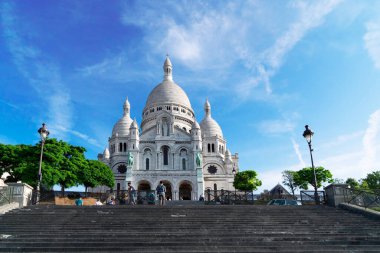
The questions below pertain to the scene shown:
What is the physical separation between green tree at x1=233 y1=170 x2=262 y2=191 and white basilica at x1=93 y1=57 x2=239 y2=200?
251 cm

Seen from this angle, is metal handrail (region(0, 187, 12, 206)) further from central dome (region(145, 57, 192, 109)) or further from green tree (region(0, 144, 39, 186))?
central dome (region(145, 57, 192, 109))

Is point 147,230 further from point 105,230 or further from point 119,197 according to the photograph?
point 119,197

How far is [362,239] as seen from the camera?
40.1 ft

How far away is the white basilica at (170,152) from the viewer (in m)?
53.8

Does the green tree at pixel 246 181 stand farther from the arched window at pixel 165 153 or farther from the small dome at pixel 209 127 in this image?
the small dome at pixel 209 127

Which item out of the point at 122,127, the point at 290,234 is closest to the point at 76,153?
the point at 122,127

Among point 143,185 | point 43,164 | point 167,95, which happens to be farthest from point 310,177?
point 43,164

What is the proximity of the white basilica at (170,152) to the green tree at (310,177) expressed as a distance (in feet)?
37.9

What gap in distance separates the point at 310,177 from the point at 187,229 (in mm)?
50238

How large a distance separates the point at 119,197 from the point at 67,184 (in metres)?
14.5

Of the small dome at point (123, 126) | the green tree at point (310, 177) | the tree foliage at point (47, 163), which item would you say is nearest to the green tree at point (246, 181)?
the green tree at point (310, 177)

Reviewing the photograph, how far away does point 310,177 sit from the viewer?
5928 cm

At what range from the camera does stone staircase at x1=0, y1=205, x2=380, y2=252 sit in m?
11.3

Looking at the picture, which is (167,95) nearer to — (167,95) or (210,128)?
(167,95)
